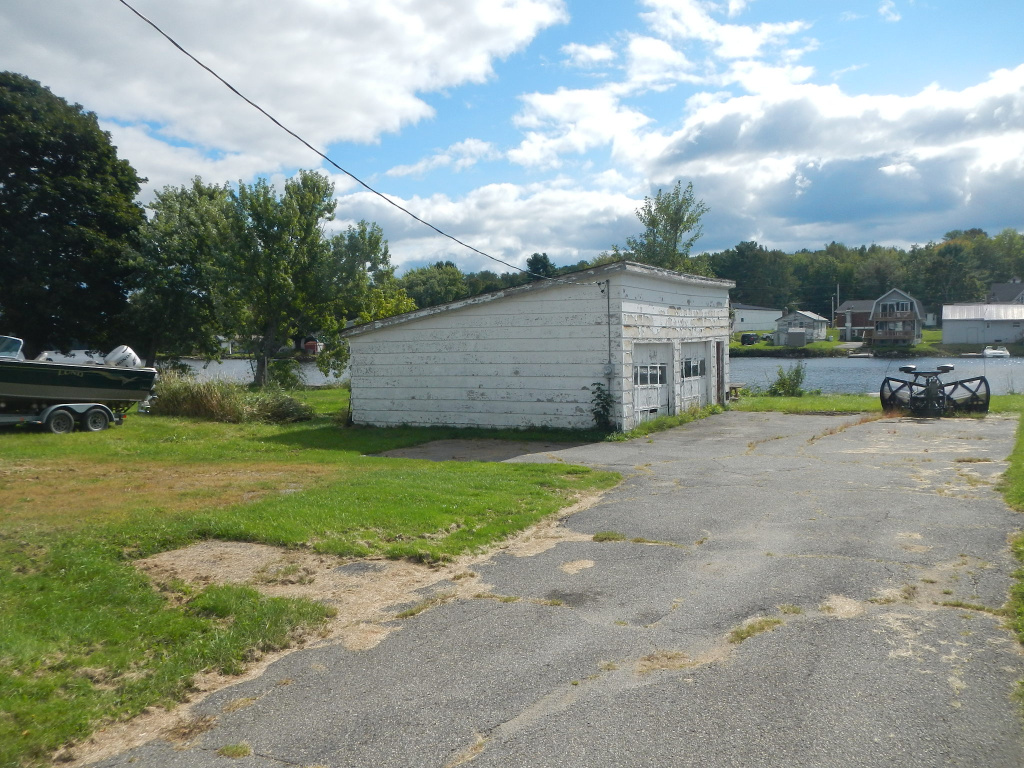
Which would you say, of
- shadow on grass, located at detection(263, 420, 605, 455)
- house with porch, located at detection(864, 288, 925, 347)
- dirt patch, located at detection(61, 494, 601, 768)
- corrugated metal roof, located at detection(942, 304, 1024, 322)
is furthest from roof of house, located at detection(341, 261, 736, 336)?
house with porch, located at detection(864, 288, 925, 347)

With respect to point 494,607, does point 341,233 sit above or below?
above

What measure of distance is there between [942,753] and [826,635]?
1.53m

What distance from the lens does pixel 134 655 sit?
509 cm

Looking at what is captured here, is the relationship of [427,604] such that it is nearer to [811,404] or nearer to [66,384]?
[66,384]

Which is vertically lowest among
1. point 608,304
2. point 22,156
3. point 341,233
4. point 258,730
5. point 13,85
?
point 258,730

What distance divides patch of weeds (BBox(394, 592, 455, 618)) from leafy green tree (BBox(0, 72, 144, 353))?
90.3 feet

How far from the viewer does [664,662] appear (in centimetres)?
486

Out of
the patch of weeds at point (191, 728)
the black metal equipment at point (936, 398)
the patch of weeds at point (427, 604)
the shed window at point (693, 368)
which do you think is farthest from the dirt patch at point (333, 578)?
the black metal equipment at point (936, 398)

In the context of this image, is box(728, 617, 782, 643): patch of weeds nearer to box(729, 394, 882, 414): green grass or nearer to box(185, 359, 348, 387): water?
box(729, 394, 882, 414): green grass

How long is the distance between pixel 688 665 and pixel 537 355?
520 inches

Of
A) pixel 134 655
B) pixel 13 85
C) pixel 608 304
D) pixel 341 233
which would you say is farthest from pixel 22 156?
pixel 134 655

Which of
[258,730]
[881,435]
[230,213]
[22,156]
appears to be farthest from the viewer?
[230,213]

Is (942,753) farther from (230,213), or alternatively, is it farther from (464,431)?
(230,213)

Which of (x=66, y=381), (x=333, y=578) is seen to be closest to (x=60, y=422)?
(x=66, y=381)
